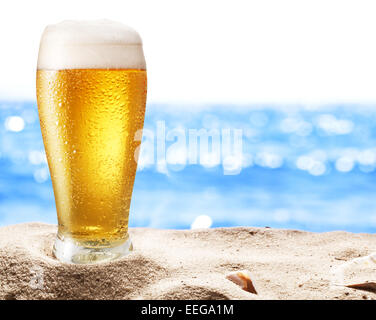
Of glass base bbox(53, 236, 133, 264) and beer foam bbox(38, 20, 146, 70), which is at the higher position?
beer foam bbox(38, 20, 146, 70)

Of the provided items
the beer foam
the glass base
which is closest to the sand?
the glass base

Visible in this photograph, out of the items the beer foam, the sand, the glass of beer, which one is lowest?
the sand

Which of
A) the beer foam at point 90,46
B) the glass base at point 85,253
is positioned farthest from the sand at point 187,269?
the beer foam at point 90,46

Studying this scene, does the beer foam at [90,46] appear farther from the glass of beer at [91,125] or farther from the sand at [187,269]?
the sand at [187,269]

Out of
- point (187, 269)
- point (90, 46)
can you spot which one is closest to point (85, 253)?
point (187, 269)

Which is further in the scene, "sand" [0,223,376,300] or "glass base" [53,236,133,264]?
"glass base" [53,236,133,264]

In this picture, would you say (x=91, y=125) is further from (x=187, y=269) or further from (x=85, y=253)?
(x=187, y=269)

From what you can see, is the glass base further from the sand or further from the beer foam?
the beer foam

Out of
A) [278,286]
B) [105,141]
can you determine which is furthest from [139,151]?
[278,286]
